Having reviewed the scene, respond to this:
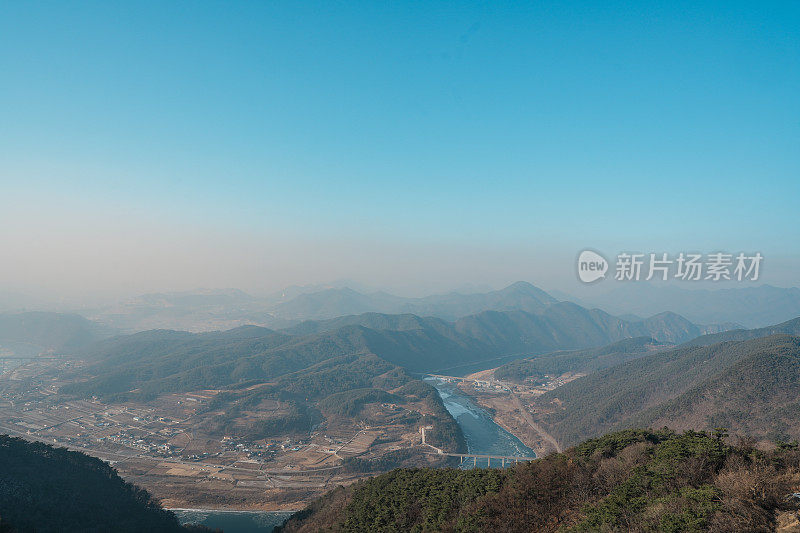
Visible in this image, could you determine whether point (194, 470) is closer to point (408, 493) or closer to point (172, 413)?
point (172, 413)

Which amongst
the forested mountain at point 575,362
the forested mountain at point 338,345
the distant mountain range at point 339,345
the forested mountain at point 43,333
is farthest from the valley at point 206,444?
the forested mountain at point 43,333

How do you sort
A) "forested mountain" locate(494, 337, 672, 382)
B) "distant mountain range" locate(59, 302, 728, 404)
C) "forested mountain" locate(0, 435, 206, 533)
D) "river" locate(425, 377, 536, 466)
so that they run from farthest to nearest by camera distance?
1. "forested mountain" locate(494, 337, 672, 382)
2. "distant mountain range" locate(59, 302, 728, 404)
3. "river" locate(425, 377, 536, 466)
4. "forested mountain" locate(0, 435, 206, 533)

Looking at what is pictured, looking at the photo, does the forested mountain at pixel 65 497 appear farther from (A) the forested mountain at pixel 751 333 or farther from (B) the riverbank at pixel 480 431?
(A) the forested mountain at pixel 751 333

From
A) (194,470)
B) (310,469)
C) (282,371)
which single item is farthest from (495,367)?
(194,470)

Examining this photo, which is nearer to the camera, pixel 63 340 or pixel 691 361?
pixel 691 361

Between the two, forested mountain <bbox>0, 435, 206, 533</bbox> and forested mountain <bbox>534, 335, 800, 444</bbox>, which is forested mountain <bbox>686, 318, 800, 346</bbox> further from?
forested mountain <bbox>0, 435, 206, 533</bbox>

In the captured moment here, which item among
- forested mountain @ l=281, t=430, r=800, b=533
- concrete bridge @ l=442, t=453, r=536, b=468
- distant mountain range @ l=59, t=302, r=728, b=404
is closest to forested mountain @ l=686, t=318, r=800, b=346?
distant mountain range @ l=59, t=302, r=728, b=404

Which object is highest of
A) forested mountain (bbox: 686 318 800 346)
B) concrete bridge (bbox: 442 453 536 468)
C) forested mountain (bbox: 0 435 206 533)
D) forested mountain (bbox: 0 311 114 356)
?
forested mountain (bbox: 686 318 800 346)

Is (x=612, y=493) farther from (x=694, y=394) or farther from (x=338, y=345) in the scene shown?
(x=338, y=345)
